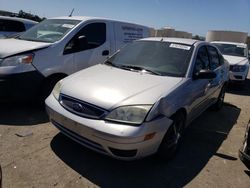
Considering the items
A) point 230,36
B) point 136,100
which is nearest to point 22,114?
point 136,100

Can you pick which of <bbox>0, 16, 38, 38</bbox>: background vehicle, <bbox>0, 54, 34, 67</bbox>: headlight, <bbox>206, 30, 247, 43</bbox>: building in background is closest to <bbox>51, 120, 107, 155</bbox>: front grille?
<bbox>0, 54, 34, 67</bbox>: headlight

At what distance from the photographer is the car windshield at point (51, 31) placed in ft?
18.0

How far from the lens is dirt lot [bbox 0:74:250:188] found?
3211 millimetres

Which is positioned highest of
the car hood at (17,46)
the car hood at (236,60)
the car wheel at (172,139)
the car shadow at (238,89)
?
the car hood at (17,46)

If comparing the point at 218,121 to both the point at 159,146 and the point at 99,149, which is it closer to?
the point at 159,146

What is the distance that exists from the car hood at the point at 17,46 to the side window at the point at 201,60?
264 centimetres

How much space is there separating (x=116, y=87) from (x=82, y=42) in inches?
94.5

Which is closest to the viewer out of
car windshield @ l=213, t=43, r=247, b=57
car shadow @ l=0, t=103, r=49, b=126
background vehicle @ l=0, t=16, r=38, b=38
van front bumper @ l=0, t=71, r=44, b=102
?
van front bumper @ l=0, t=71, r=44, b=102

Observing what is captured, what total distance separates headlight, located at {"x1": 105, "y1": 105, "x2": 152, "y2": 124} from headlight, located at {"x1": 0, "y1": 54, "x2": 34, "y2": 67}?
2306mm

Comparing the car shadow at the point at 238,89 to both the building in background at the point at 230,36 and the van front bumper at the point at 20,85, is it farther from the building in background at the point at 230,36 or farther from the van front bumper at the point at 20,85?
the building in background at the point at 230,36

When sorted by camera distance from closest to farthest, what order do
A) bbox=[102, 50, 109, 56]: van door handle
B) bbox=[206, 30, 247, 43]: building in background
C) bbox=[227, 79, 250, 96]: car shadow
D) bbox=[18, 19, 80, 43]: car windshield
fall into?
bbox=[18, 19, 80, 43]: car windshield, bbox=[102, 50, 109, 56]: van door handle, bbox=[227, 79, 250, 96]: car shadow, bbox=[206, 30, 247, 43]: building in background

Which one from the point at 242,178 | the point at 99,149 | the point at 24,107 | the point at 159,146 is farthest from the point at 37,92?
the point at 242,178

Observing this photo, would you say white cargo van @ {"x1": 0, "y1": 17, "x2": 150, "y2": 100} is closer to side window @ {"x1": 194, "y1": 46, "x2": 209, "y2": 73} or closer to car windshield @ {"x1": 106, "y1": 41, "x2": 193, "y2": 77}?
car windshield @ {"x1": 106, "y1": 41, "x2": 193, "y2": 77}

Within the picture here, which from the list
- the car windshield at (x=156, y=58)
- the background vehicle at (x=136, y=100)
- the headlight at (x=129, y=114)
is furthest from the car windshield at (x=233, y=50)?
the headlight at (x=129, y=114)
